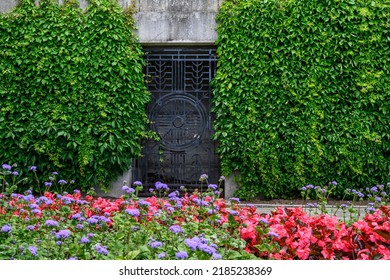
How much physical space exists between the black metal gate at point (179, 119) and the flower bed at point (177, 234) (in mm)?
3546

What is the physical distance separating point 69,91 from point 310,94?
312 cm

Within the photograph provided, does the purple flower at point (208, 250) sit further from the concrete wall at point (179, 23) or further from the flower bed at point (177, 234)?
the concrete wall at point (179, 23)

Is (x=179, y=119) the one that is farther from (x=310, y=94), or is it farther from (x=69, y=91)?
(x=310, y=94)

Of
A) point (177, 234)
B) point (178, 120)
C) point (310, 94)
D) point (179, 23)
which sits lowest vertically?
point (177, 234)

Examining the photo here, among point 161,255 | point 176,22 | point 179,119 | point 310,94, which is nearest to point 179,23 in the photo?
point 176,22

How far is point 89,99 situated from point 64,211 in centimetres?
399

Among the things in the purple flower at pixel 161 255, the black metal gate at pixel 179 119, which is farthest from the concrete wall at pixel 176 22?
the purple flower at pixel 161 255

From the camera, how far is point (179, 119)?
830cm

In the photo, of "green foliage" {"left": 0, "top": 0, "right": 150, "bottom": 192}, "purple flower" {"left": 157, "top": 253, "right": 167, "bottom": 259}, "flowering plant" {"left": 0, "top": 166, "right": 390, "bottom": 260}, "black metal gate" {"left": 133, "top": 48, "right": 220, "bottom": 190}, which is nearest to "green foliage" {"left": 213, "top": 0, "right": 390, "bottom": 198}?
"black metal gate" {"left": 133, "top": 48, "right": 220, "bottom": 190}

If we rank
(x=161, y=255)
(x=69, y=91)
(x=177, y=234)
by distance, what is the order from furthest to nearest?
1. (x=69, y=91)
2. (x=177, y=234)
3. (x=161, y=255)

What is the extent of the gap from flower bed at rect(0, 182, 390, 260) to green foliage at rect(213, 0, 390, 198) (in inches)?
128

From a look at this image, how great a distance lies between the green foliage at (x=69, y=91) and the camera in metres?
7.95
